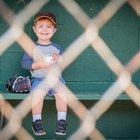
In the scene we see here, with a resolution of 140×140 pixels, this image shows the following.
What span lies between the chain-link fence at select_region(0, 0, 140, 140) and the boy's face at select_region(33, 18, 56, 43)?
0.45 ft

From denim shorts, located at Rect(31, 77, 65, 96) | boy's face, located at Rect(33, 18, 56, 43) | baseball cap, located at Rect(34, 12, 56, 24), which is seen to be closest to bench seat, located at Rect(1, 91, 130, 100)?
denim shorts, located at Rect(31, 77, 65, 96)

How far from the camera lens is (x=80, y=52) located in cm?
461

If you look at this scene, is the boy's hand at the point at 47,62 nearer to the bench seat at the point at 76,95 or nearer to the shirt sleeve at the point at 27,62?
the shirt sleeve at the point at 27,62

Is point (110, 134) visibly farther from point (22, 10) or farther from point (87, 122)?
point (22, 10)

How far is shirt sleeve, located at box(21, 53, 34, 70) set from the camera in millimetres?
4250

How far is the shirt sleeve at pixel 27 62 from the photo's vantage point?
13.9 feet

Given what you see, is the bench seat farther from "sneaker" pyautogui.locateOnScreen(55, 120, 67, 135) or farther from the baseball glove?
"sneaker" pyautogui.locateOnScreen(55, 120, 67, 135)

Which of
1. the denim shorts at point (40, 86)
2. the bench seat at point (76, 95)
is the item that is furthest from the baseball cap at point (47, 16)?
the bench seat at point (76, 95)

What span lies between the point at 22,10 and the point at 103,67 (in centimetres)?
87

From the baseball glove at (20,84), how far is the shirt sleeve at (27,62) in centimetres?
11

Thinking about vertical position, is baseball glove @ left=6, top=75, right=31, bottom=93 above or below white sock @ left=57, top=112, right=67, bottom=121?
above

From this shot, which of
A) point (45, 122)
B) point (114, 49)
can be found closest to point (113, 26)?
point (114, 49)

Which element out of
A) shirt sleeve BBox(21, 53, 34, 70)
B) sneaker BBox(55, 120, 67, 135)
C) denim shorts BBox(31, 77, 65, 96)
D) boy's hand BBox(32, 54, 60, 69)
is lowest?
sneaker BBox(55, 120, 67, 135)

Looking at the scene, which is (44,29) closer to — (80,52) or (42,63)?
(42,63)
